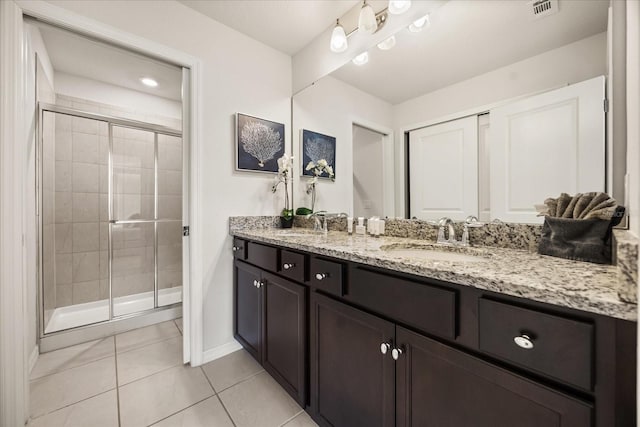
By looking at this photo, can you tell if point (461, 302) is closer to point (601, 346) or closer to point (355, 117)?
point (601, 346)

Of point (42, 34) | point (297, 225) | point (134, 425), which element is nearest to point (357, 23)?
point (297, 225)

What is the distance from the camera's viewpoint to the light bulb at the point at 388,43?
1.50 meters

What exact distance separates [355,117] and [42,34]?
7.54 ft

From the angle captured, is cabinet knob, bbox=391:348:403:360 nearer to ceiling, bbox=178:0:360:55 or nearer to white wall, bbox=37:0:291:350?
white wall, bbox=37:0:291:350

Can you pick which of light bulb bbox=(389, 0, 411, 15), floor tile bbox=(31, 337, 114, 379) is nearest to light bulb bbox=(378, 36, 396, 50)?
light bulb bbox=(389, 0, 411, 15)

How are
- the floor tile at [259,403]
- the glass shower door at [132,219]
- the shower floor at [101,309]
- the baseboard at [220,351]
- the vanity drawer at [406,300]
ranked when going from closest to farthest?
the vanity drawer at [406,300] < the floor tile at [259,403] < the baseboard at [220,351] < the shower floor at [101,309] < the glass shower door at [132,219]

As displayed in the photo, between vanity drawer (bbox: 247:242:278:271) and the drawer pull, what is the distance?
1033mm

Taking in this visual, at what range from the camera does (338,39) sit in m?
1.68

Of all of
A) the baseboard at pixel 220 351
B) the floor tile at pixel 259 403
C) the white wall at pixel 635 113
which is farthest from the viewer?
the baseboard at pixel 220 351

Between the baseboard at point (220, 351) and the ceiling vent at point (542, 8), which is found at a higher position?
the ceiling vent at point (542, 8)

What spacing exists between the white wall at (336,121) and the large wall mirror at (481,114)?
0.01 m

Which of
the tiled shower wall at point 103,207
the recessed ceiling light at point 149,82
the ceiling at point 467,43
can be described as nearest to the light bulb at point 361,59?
the ceiling at point 467,43

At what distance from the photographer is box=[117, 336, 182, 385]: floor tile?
61.8 inches

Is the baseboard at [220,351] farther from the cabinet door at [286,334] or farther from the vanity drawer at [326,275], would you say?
the vanity drawer at [326,275]
